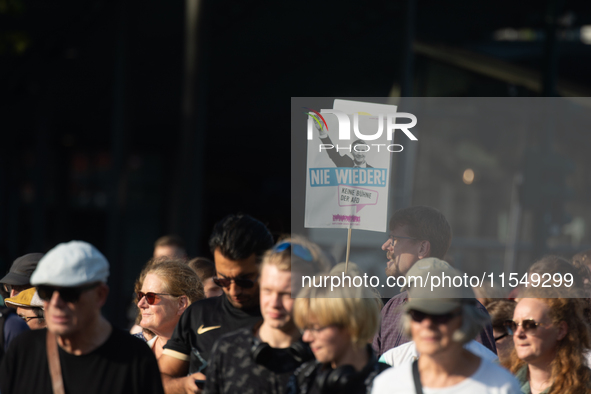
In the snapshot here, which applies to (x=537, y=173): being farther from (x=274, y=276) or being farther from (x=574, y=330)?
(x=274, y=276)

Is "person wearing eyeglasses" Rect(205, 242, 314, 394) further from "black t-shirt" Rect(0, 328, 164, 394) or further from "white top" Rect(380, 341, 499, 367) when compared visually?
"white top" Rect(380, 341, 499, 367)

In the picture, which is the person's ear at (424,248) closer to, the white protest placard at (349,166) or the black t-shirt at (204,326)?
the white protest placard at (349,166)

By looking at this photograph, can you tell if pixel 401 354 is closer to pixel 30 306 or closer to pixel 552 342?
pixel 552 342

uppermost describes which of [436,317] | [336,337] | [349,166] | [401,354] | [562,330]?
[349,166]

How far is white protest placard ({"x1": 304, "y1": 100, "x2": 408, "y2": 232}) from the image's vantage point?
3703 mm

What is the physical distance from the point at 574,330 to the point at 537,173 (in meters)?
6.89

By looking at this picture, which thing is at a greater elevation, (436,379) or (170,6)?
(170,6)

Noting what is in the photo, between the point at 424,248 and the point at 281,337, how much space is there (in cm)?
142

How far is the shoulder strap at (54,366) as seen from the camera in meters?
2.81

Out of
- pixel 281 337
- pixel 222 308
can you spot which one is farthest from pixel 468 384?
pixel 222 308

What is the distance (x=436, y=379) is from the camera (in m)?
2.66

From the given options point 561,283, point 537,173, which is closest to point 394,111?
point 561,283

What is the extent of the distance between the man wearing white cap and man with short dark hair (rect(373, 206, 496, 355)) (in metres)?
1.59

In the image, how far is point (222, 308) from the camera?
3.41 m
